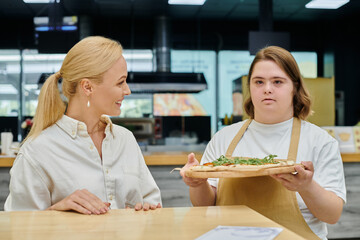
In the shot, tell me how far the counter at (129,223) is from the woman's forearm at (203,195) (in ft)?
0.77

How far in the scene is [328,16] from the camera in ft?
27.1

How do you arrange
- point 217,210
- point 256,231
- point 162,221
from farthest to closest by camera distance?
point 217,210 < point 162,221 < point 256,231

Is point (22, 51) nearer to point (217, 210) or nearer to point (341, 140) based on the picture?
point (341, 140)

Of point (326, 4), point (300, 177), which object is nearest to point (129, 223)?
point (300, 177)

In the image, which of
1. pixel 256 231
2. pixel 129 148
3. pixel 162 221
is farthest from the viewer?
pixel 129 148

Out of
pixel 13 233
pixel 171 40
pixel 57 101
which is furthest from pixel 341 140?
pixel 171 40

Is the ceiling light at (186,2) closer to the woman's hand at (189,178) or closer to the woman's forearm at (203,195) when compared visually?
the woman's forearm at (203,195)

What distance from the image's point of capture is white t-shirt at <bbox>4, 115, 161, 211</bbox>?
153 centimetres

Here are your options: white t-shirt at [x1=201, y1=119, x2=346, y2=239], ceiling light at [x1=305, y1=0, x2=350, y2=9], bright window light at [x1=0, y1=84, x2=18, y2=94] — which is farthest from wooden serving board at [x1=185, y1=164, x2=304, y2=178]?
bright window light at [x1=0, y1=84, x2=18, y2=94]

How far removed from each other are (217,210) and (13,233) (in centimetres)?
68

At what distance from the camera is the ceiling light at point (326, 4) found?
284 inches

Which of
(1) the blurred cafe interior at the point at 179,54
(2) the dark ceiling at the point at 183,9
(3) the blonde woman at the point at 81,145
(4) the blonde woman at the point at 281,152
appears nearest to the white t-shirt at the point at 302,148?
(4) the blonde woman at the point at 281,152

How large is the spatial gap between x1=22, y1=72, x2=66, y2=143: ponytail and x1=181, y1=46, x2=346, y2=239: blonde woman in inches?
23.4

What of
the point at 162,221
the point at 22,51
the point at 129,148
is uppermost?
the point at 22,51
